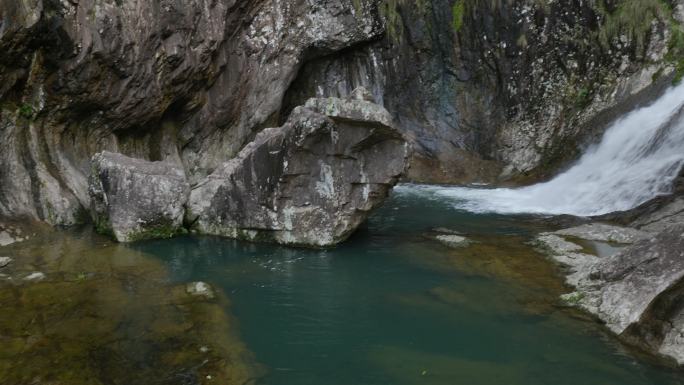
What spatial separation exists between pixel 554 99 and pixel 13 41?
20698 mm

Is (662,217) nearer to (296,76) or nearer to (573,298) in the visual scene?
(573,298)

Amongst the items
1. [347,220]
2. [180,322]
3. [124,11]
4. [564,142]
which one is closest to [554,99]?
[564,142]

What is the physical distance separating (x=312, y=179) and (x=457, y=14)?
1518 centimetres

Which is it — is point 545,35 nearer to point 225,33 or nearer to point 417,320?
point 225,33

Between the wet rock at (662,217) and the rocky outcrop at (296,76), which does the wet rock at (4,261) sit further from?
the wet rock at (662,217)

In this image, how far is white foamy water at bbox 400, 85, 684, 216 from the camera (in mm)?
16023

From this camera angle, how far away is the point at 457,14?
25500 millimetres

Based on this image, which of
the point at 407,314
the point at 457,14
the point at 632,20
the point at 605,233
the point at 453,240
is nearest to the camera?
the point at 407,314

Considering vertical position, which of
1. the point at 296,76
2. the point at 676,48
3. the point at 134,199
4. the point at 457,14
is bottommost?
the point at 134,199

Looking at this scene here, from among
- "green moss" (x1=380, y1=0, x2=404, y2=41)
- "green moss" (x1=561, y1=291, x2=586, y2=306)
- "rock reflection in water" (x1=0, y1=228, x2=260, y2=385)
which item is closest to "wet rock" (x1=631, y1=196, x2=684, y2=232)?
"green moss" (x1=561, y1=291, x2=586, y2=306)

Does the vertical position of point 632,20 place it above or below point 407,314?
above

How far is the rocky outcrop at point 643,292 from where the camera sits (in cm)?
792

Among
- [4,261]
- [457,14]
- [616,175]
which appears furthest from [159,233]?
[457,14]

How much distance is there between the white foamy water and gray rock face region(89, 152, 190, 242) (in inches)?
385
